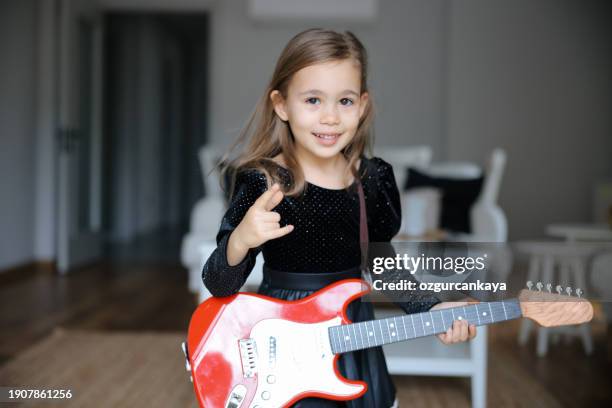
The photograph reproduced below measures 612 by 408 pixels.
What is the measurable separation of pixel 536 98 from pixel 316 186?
14.0 ft

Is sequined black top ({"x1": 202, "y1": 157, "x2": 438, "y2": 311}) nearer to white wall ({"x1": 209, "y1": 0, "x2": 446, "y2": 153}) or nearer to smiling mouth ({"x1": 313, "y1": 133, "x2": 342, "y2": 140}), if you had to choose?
smiling mouth ({"x1": 313, "y1": 133, "x2": 342, "y2": 140})

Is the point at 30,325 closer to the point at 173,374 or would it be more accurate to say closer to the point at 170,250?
the point at 173,374

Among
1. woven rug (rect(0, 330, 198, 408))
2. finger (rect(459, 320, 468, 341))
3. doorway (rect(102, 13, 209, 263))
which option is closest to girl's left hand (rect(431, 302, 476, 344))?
finger (rect(459, 320, 468, 341))

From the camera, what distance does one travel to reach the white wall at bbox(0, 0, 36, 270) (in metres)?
4.23

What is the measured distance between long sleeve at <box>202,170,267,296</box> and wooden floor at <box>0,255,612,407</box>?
1.48m

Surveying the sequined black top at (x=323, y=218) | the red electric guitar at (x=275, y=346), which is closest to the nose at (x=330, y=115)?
the sequined black top at (x=323, y=218)

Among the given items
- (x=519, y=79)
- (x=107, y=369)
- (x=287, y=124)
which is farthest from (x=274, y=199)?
(x=519, y=79)

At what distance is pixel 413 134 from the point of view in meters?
5.21

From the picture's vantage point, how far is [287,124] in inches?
41.9

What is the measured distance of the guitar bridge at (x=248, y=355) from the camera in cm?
95

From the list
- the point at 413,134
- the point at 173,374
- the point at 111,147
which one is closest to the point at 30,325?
the point at 173,374

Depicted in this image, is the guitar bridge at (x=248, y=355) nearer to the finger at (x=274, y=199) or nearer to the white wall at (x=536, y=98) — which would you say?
the finger at (x=274, y=199)

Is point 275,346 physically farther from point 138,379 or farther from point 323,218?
point 138,379

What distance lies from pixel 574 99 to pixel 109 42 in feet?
16.2
